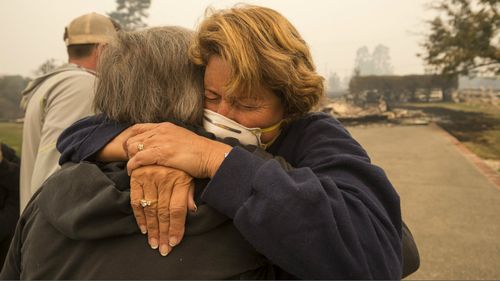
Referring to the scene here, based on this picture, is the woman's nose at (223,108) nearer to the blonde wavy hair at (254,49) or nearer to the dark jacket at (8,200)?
the blonde wavy hair at (254,49)

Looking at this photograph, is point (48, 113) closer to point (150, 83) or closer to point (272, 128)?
point (150, 83)

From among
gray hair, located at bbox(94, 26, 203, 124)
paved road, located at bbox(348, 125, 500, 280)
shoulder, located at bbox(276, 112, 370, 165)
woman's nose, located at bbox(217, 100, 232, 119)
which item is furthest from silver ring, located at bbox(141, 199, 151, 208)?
paved road, located at bbox(348, 125, 500, 280)

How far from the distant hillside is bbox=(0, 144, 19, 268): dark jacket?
1.83 m

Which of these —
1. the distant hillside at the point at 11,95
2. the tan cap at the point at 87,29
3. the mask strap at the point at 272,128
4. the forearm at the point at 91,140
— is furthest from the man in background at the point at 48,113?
the distant hillside at the point at 11,95

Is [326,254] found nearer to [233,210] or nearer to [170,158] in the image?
[233,210]

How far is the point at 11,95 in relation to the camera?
14.0ft

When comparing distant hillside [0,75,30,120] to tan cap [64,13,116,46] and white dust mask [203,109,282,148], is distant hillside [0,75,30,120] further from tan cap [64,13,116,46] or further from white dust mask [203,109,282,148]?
white dust mask [203,109,282,148]

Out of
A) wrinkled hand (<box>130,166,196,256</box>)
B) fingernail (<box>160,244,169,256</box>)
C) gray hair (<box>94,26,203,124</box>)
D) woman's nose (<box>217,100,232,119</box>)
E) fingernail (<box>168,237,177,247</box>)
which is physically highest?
gray hair (<box>94,26,203,124</box>)

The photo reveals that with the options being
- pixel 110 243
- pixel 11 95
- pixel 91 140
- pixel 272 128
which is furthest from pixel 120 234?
pixel 11 95

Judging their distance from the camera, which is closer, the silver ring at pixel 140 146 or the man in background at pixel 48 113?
the silver ring at pixel 140 146

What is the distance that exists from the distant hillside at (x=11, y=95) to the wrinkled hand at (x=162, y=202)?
379 centimetres

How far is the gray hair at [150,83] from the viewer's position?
1.17 m

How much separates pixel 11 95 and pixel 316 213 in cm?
448

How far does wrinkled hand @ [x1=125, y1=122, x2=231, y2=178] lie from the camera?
40.4 inches
